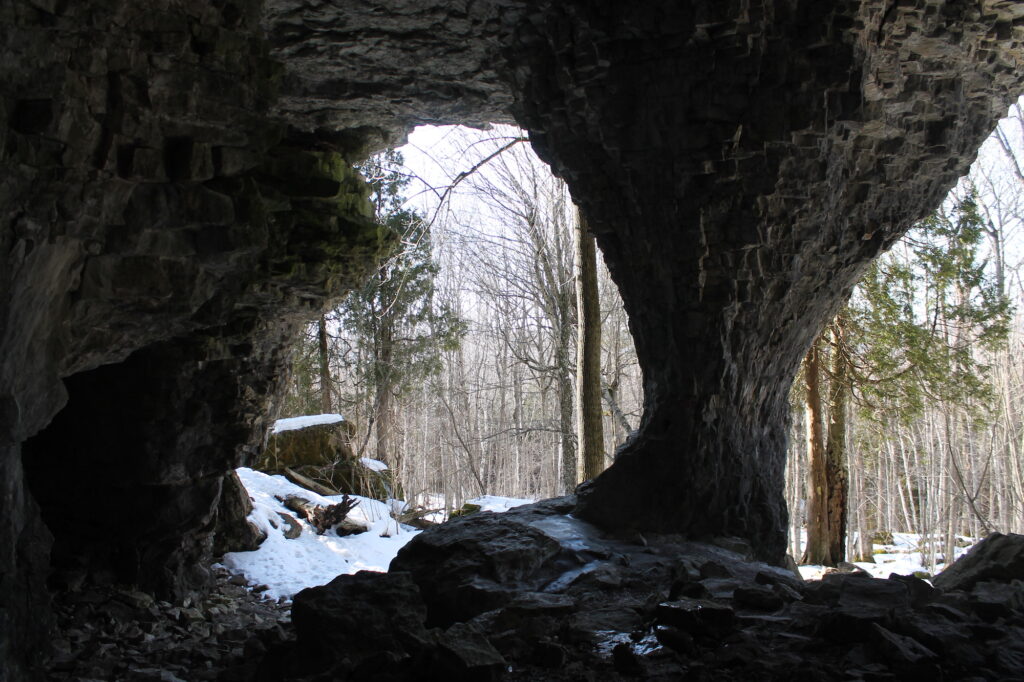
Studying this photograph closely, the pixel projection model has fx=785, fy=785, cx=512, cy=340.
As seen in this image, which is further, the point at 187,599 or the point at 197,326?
the point at 187,599

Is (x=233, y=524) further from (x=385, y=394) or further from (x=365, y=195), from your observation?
(x=385, y=394)

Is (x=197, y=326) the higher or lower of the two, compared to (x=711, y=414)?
higher

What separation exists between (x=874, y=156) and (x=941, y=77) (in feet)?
2.31

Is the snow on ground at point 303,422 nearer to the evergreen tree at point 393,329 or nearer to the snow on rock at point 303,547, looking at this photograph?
the snow on rock at point 303,547

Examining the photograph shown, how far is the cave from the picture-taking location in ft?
12.4

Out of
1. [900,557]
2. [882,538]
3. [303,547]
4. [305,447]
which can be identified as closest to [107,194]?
[303,547]

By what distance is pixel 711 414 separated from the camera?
20.9 feet

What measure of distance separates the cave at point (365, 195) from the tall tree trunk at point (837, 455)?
17.5ft

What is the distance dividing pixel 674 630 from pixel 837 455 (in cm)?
939

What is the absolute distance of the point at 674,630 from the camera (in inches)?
153

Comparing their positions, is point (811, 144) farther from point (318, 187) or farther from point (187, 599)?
point (187, 599)

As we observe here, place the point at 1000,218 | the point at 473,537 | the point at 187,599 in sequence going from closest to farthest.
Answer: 1. the point at 473,537
2. the point at 187,599
3. the point at 1000,218

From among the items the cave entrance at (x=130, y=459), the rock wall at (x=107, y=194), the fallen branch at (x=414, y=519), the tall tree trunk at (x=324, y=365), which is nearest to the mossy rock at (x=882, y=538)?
the fallen branch at (x=414, y=519)

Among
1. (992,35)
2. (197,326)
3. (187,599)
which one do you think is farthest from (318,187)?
(992,35)
